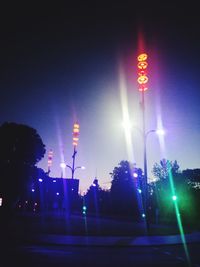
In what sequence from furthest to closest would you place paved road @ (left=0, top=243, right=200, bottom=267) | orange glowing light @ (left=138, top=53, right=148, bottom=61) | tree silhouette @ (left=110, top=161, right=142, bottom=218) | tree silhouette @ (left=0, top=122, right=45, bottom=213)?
tree silhouette @ (left=110, top=161, right=142, bottom=218) → tree silhouette @ (left=0, top=122, right=45, bottom=213) → orange glowing light @ (left=138, top=53, right=148, bottom=61) → paved road @ (left=0, top=243, right=200, bottom=267)

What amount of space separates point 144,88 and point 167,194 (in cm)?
3178

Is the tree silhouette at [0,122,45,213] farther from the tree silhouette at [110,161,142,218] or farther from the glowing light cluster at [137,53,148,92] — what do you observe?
the glowing light cluster at [137,53,148,92]

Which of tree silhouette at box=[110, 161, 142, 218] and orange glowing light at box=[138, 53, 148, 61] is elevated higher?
orange glowing light at box=[138, 53, 148, 61]

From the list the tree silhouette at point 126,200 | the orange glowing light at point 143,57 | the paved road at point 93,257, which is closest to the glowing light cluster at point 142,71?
the orange glowing light at point 143,57

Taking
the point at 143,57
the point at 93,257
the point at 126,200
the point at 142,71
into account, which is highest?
the point at 143,57

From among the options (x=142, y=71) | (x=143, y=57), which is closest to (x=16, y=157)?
(x=142, y=71)

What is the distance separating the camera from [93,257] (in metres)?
13.5

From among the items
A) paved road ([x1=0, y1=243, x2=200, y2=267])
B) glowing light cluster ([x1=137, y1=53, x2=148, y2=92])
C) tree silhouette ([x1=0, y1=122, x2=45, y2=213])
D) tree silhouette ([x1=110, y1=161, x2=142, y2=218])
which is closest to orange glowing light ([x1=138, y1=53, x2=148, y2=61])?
glowing light cluster ([x1=137, y1=53, x2=148, y2=92])

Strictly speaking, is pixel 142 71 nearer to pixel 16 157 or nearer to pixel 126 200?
pixel 16 157

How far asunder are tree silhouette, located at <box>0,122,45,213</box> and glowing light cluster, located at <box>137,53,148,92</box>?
3591 centimetres

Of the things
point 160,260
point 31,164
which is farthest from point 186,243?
point 31,164

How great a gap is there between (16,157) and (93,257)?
43.4m

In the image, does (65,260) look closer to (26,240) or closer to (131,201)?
(26,240)

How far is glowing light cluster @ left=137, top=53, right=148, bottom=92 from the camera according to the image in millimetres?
19062
